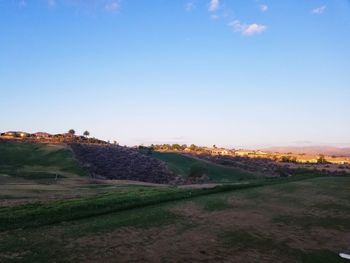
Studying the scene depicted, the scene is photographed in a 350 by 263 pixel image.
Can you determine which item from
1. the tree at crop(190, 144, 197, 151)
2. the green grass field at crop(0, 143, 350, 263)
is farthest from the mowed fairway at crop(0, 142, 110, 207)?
the tree at crop(190, 144, 197, 151)

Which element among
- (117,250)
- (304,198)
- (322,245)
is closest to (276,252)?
(322,245)

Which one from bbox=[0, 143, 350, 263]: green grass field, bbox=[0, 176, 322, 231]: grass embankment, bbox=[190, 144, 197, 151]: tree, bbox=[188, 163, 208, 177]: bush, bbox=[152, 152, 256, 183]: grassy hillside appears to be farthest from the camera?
bbox=[190, 144, 197, 151]: tree

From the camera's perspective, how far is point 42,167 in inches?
2448

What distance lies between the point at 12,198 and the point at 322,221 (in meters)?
19.3

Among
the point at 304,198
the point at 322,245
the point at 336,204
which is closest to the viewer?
the point at 322,245

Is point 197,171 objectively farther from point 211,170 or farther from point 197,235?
point 197,235

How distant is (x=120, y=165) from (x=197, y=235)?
50.5 meters

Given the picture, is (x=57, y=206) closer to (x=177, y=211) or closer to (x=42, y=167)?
(x=177, y=211)

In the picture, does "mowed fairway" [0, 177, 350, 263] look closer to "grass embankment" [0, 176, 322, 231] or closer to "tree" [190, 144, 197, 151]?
"grass embankment" [0, 176, 322, 231]

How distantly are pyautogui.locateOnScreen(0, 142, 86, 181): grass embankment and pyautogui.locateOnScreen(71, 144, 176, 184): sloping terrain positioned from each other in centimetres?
245

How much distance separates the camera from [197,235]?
1869 cm

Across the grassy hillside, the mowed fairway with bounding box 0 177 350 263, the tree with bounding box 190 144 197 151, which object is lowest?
the mowed fairway with bounding box 0 177 350 263

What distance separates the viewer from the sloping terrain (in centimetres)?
6119

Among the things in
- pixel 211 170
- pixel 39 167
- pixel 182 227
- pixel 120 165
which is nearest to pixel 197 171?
pixel 211 170
